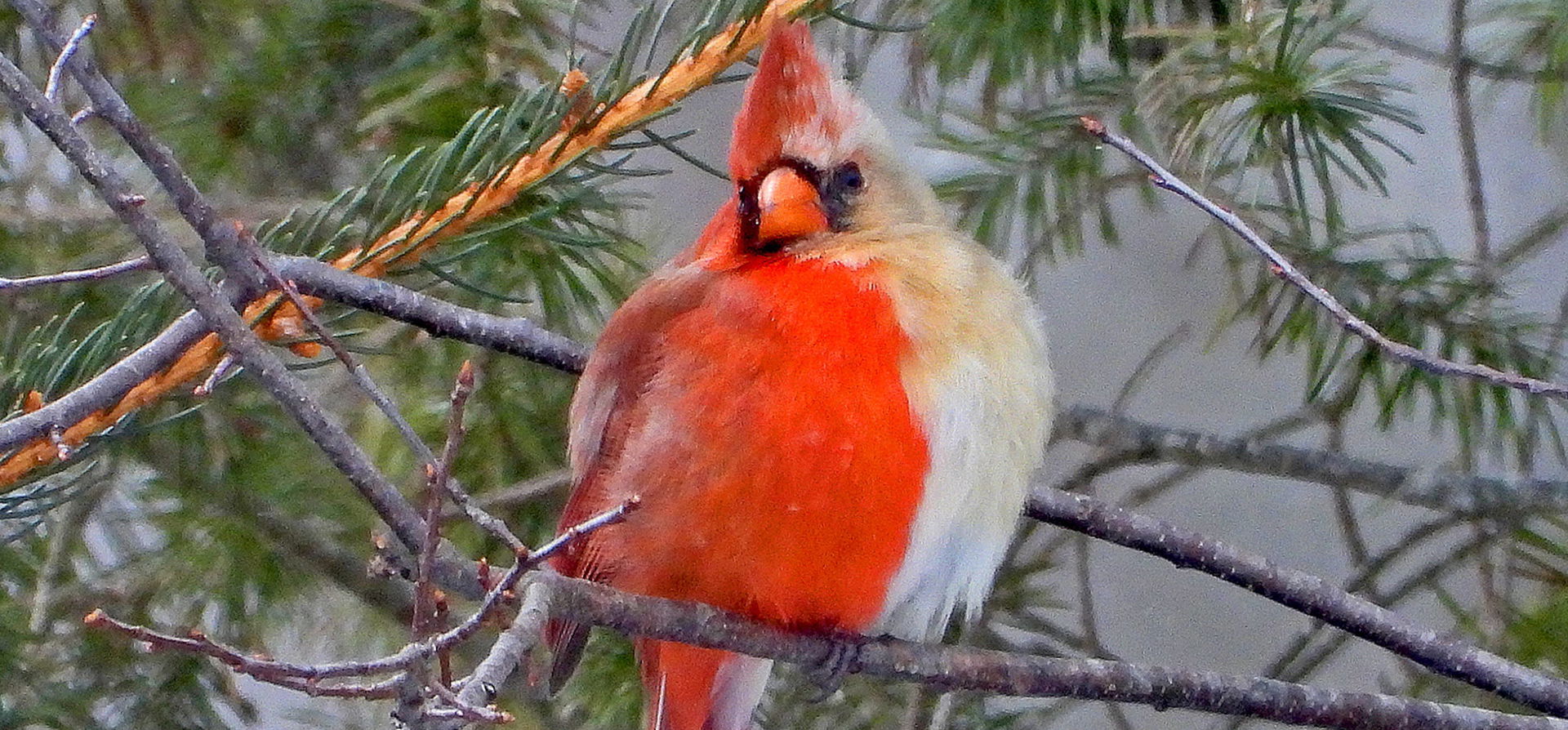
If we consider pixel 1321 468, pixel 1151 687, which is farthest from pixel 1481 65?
pixel 1151 687

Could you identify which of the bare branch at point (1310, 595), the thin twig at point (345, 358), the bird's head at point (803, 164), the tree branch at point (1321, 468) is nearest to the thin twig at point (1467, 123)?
the tree branch at point (1321, 468)

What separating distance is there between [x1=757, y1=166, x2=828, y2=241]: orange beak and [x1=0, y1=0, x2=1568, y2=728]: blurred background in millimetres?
49

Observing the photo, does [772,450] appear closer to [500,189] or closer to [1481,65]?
[500,189]

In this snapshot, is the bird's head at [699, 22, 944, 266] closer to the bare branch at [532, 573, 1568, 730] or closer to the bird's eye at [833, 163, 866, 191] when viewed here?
the bird's eye at [833, 163, 866, 191]

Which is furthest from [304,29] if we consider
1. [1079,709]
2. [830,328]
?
[1079,709]

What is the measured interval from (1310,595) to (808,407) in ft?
1.13

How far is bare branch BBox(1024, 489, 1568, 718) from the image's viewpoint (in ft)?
2.91

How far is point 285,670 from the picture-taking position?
469mm

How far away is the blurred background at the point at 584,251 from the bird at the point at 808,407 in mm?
68

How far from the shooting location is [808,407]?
855 mm

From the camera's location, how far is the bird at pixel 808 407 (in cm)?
86

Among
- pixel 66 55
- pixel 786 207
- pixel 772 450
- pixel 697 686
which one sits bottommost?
pixel 697 686

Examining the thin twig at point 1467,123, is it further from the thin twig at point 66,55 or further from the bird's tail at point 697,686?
the thin twig at point 66,55

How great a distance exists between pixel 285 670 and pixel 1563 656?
954 mm
